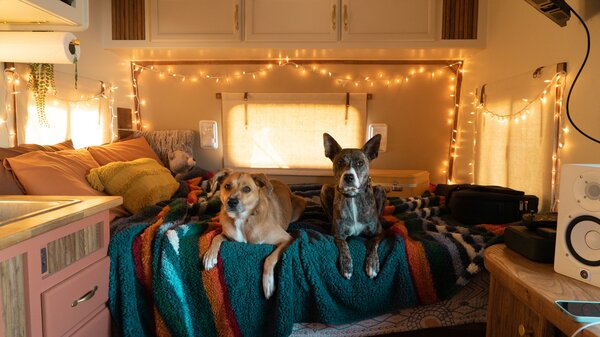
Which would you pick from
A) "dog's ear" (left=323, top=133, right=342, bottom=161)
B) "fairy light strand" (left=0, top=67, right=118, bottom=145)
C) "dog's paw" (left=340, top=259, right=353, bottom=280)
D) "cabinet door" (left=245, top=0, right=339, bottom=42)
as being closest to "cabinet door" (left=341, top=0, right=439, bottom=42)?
"cabinet door" (left=245, top=0, right=339, bottom=42)

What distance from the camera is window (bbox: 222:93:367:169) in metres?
3.11

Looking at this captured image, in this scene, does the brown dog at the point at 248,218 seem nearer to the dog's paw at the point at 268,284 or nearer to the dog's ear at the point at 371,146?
the dog's paw at the point at 268,284

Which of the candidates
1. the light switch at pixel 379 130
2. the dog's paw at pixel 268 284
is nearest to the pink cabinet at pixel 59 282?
the dog's paw at pixel 268 284

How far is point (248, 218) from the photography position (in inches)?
65.2

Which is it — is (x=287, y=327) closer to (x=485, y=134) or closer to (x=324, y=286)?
(x=324, y=286)

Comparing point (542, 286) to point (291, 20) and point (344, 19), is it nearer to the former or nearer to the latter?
point (344, 19)

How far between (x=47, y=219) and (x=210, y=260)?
1.97 feet

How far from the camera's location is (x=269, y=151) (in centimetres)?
320

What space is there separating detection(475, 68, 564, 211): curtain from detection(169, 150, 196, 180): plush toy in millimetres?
2187

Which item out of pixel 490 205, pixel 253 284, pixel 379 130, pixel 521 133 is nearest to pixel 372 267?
pixel 253 284

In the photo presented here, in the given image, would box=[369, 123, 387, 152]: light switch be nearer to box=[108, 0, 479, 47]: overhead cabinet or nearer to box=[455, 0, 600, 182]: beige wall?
box=[455, 0, 600, 182]: beige wall

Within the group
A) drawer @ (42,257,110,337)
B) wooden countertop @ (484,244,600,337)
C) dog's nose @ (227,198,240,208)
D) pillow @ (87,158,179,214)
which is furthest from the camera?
pillow @ (87,158,179,214)

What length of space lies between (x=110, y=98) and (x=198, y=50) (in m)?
0.79

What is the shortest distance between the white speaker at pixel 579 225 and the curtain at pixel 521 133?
3.38 ft
